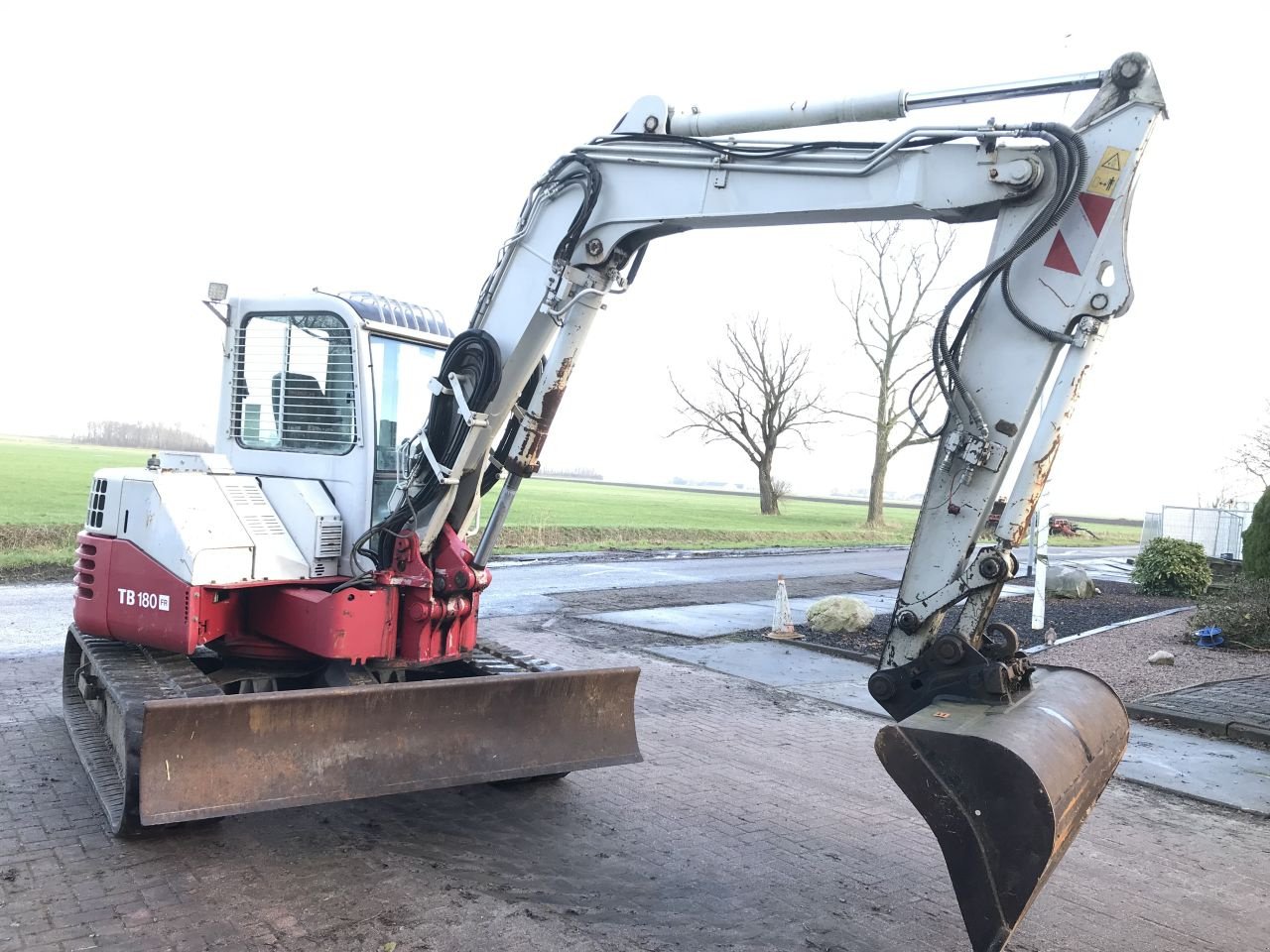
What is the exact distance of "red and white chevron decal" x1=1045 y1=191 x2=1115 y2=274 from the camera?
4.34 meters

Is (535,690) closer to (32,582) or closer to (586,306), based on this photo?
(586,306)

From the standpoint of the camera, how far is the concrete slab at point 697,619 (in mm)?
13609

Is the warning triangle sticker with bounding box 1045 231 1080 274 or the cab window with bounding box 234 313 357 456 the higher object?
the warning triangle sticker with bounding box 1045 231 1080 274

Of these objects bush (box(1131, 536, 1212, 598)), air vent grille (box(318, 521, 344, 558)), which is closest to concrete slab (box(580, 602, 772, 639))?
air vent grille (box(318, 521, 344, 558))

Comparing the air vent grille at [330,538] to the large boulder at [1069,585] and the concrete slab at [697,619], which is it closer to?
the concrete slab at [697,619]

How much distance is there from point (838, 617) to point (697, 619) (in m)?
2.05

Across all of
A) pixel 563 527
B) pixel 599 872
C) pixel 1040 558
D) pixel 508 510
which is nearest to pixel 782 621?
pixel 1040 558

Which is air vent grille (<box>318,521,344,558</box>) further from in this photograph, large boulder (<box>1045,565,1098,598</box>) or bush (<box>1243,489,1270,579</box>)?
large boulder (<box>1045,565,1098,598</box>)

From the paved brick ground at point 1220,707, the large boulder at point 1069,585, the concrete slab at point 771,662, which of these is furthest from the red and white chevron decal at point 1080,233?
the large boulder at point 1069,585

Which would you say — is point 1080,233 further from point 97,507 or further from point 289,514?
point 97,507

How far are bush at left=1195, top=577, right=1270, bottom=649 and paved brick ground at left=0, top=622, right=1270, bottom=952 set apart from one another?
7.28 meters

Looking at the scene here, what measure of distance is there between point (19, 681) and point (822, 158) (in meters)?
7.96

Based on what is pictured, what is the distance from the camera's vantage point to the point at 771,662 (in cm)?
1160

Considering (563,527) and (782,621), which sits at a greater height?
(563,527)
